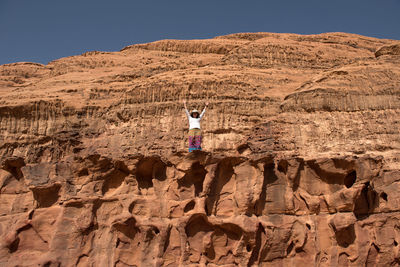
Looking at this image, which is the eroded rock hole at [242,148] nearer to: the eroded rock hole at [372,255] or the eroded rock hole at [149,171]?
the eroded rock hole at [149,171]

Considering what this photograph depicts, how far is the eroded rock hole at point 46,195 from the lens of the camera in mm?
14250

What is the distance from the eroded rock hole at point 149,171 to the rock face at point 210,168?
0.04 m

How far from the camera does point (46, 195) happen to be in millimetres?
14383

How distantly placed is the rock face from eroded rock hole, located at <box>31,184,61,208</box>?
35 mm

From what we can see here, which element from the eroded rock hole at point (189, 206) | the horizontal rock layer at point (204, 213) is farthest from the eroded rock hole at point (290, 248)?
the eroded rock hole at point (189, 206)

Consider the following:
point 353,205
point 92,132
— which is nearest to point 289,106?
point 353,205

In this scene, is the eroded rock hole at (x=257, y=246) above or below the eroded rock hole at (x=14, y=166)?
below

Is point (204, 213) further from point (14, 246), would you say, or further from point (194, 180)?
point (14, 246)

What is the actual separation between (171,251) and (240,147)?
175 inches

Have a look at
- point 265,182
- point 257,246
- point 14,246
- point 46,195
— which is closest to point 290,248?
point 257,246

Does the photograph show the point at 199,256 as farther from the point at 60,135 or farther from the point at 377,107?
the point at 377,107

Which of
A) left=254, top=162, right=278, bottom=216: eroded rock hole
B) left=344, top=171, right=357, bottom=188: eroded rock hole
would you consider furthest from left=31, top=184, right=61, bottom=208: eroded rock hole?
left=344, top=171, right=357, bottom=188: eroded rock hole

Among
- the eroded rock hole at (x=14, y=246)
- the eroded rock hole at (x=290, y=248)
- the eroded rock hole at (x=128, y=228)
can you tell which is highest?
the eroded rock hole at (x=128, y=228)

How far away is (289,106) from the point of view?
53.4 feet
